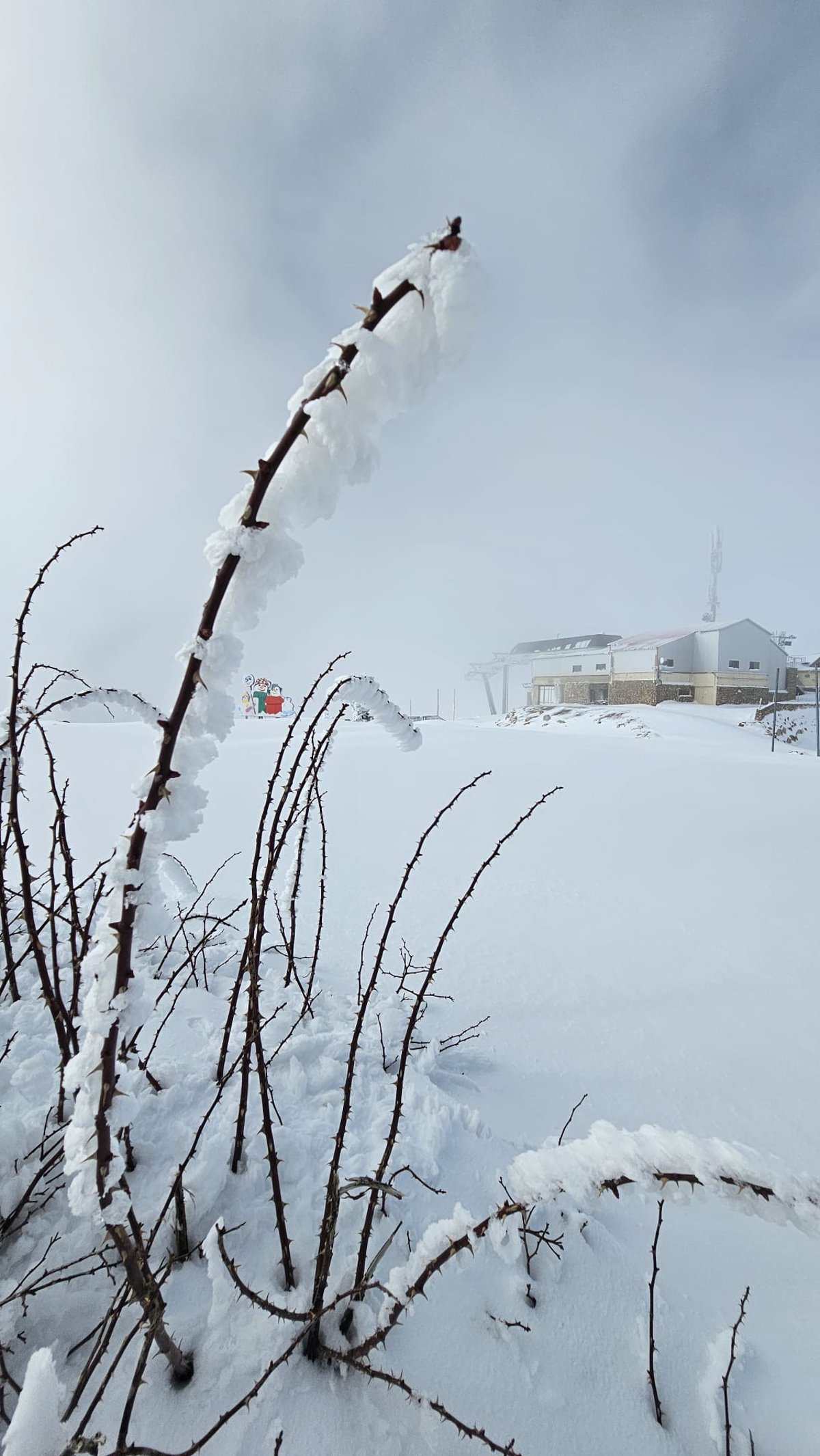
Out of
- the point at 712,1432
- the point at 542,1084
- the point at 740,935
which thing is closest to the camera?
the point at 712,1432

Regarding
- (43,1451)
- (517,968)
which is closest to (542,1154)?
(43,1451)

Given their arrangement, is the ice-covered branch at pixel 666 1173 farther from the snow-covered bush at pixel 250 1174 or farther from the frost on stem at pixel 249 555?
the frost on stem at pixel 249 555

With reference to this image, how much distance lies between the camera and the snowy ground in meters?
0.84

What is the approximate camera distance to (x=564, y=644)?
29641mm

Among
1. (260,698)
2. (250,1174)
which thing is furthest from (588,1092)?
(260,698)

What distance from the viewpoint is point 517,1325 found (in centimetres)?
96

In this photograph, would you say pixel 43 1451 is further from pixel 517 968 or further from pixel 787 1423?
pixel 517 968

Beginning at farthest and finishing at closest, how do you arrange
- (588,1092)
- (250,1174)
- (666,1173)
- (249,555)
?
(588,1092), (250,1174), (666,1173), (249,555)

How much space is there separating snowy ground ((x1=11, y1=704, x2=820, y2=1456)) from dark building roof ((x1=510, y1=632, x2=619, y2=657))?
2154 centimetres

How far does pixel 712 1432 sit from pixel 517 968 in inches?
82.9

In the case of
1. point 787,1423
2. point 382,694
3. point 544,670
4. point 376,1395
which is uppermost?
point 544,670

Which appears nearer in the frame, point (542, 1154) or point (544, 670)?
point (542, 1154)

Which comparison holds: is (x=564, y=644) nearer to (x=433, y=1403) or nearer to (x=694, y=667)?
(x=694, y=667)

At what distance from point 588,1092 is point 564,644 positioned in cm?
2926
